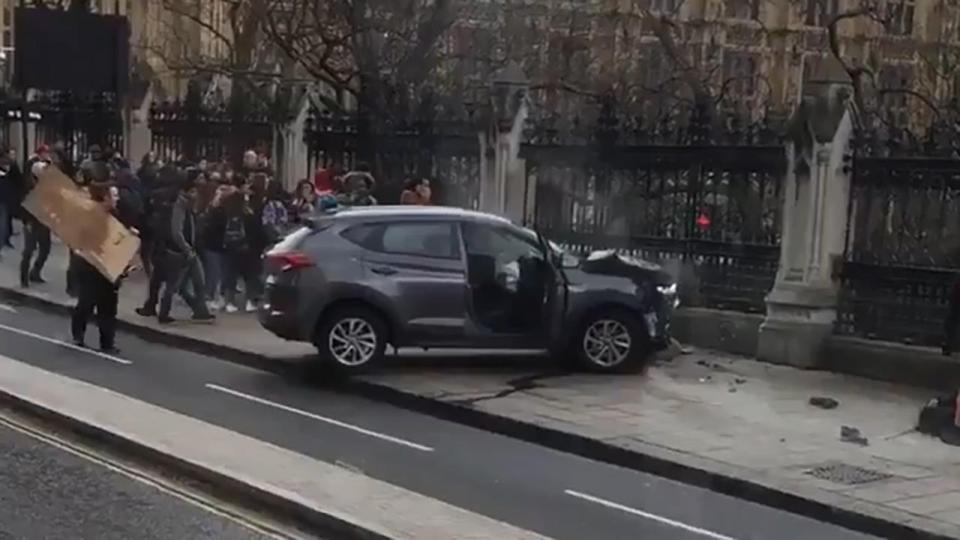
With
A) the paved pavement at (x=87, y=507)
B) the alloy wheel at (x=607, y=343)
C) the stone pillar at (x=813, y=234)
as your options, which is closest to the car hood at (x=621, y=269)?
the alloy wheel at (x=607, y=343)

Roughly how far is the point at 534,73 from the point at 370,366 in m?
19.7

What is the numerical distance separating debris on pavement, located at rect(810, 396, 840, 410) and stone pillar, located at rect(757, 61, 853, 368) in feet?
6.74

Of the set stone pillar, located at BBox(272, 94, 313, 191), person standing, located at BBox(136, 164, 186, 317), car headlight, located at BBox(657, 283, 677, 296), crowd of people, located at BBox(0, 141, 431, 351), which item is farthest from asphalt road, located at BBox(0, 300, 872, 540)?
stone pillar, located at BBox(272, 94, 313, 191)

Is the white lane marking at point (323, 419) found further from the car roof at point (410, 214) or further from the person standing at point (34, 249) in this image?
the person standing at point (34, 249)

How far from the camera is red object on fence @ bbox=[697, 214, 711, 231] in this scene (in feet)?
57.1

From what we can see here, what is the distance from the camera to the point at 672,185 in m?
17.8

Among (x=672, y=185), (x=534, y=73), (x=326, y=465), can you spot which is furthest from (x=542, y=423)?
(x=534, y=73)

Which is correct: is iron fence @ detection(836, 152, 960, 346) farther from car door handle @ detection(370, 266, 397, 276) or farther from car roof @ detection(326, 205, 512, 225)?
car door handle @ detection(370, 266, 397, 276)

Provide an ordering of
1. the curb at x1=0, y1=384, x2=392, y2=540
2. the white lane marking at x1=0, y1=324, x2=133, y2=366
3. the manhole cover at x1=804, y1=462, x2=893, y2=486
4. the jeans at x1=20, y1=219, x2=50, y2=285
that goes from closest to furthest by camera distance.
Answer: the curb at x1=0, y1=384, x2=392, y2=540 < the manhole cover at x1=804, y1=462, x2=893, y2=486 < the white lane marking at x1=0, y1=324, x2=133, y2=366 < the jeans at x1=20, y1=219, x2=50, y2=285

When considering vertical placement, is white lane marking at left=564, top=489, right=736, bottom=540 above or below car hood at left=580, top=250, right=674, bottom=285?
below

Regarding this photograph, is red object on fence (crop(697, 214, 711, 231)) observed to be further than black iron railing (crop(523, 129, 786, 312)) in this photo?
Yes

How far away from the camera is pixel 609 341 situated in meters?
14.8

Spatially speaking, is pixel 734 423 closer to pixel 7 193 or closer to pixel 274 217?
pixel 274 217

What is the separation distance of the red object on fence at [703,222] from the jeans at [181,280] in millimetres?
6172
